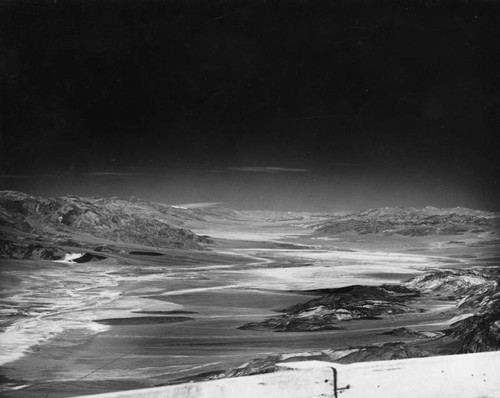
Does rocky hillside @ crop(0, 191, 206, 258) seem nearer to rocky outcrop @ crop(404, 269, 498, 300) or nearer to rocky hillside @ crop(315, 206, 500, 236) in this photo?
rocky hillside @ crop(315, 206, 500, 236)

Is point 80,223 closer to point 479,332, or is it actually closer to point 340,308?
point 340,308

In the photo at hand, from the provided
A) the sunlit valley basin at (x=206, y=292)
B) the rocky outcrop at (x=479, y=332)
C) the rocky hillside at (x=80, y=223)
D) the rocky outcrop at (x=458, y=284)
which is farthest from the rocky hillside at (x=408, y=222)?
the rocky hillside at (x=80, y=223)

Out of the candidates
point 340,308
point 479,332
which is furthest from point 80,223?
point 479,332

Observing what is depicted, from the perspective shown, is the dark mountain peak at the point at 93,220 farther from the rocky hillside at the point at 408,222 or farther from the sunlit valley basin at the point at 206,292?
the rocky hillside at the point at 408,222

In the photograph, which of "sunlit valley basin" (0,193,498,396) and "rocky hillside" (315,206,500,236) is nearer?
"sunlit valley basin" (0,193,498,396)

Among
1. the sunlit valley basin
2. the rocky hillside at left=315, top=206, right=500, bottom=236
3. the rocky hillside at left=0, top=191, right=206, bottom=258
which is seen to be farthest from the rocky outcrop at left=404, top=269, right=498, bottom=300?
the rocky hillside at left=0, top=191, right=206, bottom=258

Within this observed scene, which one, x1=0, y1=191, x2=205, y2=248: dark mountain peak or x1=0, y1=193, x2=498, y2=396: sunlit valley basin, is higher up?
x1=0, y1=191, x2=205, y2=248: dark mountain peak
